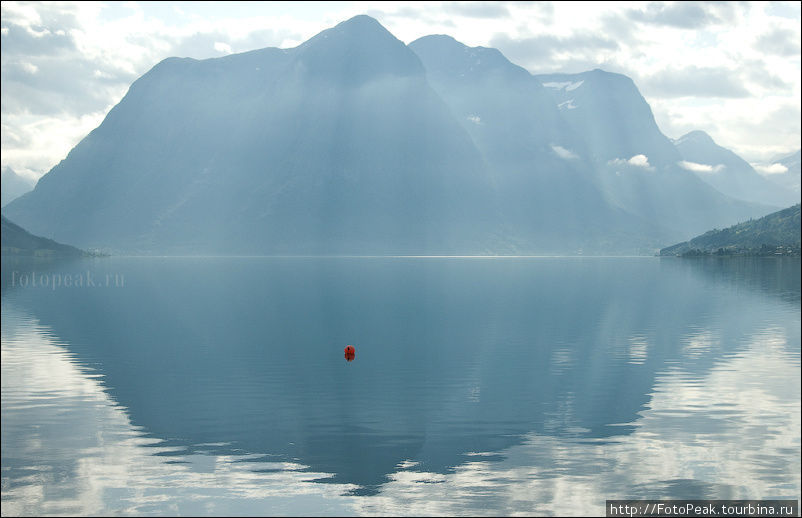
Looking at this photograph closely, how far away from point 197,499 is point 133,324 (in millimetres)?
79777

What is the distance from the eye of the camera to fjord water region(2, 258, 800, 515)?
3803 centimetres

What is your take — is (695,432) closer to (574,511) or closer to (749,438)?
(749,438)

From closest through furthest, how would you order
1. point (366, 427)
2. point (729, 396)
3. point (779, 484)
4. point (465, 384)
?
point (779, 484)
point (366, 427)
point (729, 396)
point (465, 384)

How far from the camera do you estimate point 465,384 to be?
66.0 m

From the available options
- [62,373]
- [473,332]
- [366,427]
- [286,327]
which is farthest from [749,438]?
[286,327]

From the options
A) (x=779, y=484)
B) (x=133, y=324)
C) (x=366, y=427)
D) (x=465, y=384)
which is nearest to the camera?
(x=779, y=484)

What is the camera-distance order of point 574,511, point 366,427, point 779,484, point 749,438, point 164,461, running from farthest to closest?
point 366,427 → point 749,438 → point 164,461 → point 779,484 → point 574,511

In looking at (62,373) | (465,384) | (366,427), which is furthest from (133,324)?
(366,427)

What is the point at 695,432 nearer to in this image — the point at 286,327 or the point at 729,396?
the point at 729,396

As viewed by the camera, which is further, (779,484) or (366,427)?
(366,427)

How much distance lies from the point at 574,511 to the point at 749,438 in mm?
16302

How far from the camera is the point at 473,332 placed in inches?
4070

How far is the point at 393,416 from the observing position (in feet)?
177

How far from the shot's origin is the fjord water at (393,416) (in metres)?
38.0
